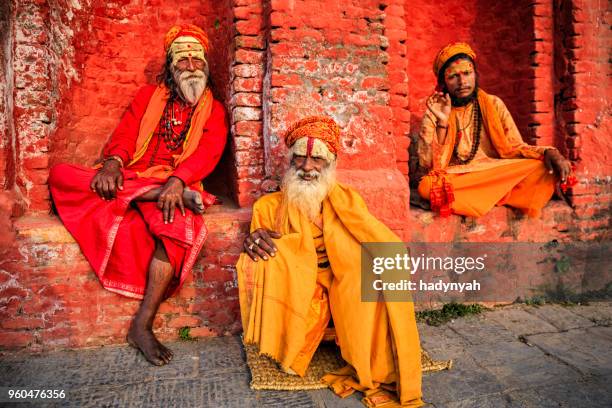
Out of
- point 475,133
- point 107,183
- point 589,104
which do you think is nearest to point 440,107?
point 475,133

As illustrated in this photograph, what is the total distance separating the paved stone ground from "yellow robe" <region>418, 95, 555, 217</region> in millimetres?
1028

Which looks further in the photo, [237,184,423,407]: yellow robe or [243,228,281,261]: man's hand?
[243,228,281,261]: man's hand

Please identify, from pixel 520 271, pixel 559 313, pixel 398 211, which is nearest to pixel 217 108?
pixel 398 211

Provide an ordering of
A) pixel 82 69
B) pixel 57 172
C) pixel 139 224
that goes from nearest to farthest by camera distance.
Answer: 1. pixel 139 224
2. pixel 57 172
3. pixel 82 69

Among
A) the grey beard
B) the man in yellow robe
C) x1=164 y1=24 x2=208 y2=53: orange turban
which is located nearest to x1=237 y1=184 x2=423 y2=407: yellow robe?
the man in yellow robe

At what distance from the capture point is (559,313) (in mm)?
3564

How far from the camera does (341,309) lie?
250cm

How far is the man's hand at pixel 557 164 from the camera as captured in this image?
3.51 m

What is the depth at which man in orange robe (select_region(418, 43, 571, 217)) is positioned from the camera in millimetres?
3553

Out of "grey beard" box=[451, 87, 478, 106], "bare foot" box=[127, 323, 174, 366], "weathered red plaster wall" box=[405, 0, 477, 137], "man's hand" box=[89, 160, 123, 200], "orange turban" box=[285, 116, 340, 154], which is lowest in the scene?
"bare foot" box=[127, 323, 174, 366]

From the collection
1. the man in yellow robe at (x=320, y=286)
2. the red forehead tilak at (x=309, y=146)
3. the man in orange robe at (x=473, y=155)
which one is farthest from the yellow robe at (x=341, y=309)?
the man in orange robe at (x=473, y=155)

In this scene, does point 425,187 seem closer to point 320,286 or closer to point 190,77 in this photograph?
point 320,286

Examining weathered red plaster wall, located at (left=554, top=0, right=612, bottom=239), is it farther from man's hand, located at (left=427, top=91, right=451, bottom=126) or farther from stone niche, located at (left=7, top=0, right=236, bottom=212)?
stone niche, located at (left=7, top=0, right=236, bottom=212)

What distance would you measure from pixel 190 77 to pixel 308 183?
4.75 ft
